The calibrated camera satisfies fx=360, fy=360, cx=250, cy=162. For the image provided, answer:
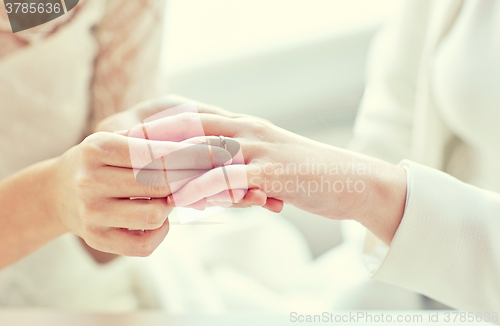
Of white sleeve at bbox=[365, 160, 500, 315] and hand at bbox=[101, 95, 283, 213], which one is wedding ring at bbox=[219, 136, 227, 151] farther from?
white sleeve at bbox=[365, 160, 500, 315]

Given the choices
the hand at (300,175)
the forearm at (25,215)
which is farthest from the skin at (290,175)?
the forearm at (25,215)

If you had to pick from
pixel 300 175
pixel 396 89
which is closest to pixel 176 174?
pixel 300 175

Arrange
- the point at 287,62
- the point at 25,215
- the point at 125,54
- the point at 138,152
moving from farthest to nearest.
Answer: the point at 287,62 < the point at 125,54 < the point at 25,215 < the point at 138,152

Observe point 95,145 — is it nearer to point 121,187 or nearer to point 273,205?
point 121,187

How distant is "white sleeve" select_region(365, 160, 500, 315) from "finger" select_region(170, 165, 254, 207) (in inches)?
7.1

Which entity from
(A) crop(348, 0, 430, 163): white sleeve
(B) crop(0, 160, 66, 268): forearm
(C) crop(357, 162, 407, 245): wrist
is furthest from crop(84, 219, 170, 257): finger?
(A) crop(348, 0, 430, 163): white sleeve

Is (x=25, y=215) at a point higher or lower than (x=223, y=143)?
lower

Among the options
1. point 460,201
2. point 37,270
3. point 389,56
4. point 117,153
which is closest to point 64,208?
point 117,153

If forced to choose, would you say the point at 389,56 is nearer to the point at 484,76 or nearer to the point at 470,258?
the point at 484,76

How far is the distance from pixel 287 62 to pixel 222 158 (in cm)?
76

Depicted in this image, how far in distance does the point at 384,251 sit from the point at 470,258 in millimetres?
89

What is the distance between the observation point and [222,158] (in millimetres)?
337

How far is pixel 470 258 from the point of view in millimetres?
372

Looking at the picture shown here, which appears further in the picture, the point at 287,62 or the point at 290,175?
the point at 287,62
